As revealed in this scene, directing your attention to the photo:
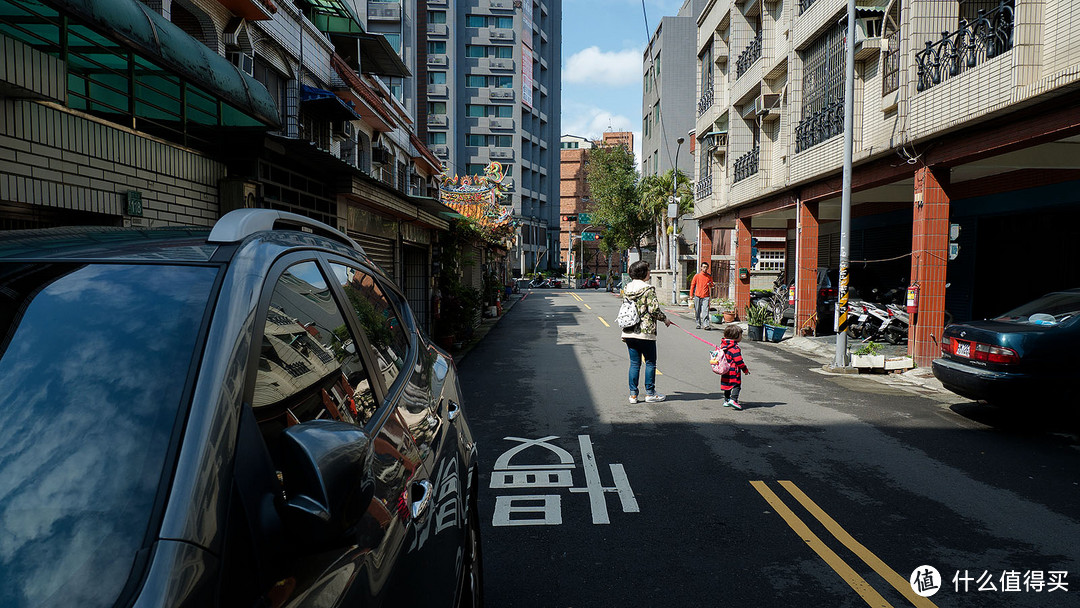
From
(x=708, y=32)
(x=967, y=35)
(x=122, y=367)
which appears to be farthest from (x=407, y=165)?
(x=122, y=367)

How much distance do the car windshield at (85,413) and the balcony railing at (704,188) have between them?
2814 cm

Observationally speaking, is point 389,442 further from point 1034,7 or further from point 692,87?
point 692,87

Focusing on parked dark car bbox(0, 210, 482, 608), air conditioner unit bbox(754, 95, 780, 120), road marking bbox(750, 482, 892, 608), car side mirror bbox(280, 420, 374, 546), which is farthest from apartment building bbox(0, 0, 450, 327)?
air conditioner unit bbox(754, 95, 780, 120)

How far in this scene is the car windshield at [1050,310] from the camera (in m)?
8.16

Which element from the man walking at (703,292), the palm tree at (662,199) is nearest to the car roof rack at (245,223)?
the man walking at (703,292)

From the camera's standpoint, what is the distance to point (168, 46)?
22.7 ft

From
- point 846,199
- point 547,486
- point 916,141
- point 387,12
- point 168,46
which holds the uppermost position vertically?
point 387,12

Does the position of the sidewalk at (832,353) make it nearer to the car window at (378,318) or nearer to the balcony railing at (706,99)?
the car window at (378,318)

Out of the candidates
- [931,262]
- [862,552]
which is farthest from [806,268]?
[862,552]

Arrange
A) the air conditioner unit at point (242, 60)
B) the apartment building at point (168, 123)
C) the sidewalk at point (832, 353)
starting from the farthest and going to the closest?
the air conditioner unit at point (242, 60) < the sidewalk at point (832, 353) < the apartment building at point (168, 123)

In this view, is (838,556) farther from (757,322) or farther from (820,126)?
(757,322)

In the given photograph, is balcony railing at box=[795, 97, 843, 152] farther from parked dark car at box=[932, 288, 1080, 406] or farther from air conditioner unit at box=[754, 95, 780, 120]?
parked dark car at box=[932, 288, 1080, 406]

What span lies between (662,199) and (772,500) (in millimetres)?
40182

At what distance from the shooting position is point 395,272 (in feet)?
49.2
